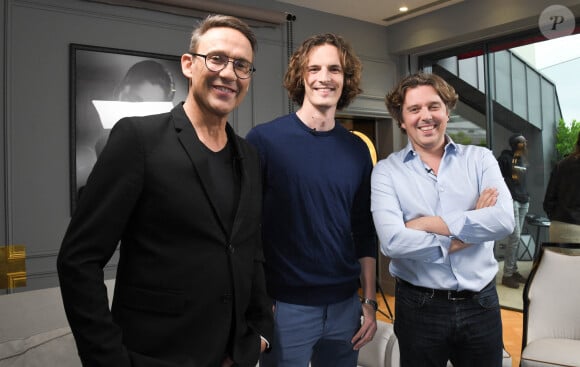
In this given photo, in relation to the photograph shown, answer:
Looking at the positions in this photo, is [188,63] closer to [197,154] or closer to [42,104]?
[197,154]

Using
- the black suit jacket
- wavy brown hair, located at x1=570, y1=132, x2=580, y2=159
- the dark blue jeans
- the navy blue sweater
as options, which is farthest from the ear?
wavy brown hair, located at x1=570, y1=132, x2=580, y2=159

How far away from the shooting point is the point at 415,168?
1.75 meters

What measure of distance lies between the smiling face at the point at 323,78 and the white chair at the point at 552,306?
184 cm

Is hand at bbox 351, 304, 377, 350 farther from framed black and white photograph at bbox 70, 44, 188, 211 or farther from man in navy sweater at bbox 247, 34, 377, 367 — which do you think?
framed black and white photograph at bbox 70, 44, 188, 211

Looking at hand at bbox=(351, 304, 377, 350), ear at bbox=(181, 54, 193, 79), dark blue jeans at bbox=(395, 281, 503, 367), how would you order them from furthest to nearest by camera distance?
hand at bbox=(351, 304, 377, 350) → dark blue jeans at bbox=(395, 281, 503, 367) → ear at bbox=(181, 54, 193, 79)

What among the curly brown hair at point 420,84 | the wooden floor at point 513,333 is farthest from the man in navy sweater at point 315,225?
the wooden floor at point 513,333

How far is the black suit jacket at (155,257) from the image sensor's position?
3.31 ft

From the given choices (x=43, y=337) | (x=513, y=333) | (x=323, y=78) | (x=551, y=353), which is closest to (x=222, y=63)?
(x=323, y=78)

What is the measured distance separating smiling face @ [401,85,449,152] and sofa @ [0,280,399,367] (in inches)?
38.1

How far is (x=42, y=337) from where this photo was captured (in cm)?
144

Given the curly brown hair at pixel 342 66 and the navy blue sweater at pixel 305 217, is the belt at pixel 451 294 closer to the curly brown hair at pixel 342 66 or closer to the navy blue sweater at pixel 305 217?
the navy blue sweater at pixel 305 217

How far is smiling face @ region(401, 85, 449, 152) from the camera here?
1725 millimetres

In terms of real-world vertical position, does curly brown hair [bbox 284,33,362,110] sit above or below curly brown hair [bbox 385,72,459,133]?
above

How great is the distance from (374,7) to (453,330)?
4.28m
